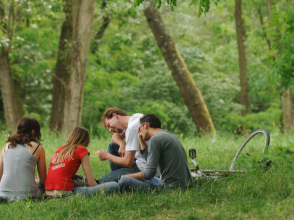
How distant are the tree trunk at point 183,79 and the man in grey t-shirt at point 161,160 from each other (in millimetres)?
8839

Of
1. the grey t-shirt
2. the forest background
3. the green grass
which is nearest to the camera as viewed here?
the green grass

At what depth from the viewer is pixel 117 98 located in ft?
68.1

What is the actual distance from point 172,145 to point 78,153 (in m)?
1.27

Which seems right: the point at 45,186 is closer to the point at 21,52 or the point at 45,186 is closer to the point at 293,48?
the point at 293,48

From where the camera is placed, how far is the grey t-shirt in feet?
15.8

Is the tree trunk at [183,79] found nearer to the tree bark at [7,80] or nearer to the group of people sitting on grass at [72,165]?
the tree bark at [7,80]

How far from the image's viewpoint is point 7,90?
15.7 metres

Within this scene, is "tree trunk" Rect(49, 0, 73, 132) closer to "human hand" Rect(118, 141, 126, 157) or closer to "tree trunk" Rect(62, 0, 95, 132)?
"tree trunk" Rect(62, 0, 95, 132)

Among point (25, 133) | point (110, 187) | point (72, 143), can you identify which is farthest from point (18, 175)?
point (110, 187)

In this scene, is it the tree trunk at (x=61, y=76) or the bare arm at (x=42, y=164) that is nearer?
the bare arm at (x=42, y=164)

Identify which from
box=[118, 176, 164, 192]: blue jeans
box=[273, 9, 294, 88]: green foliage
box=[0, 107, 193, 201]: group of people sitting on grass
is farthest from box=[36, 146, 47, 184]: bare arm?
box=[273, 9, 294, 88]: green foliage

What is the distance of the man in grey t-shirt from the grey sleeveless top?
1.21 m

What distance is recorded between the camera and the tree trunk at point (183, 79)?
1389cm

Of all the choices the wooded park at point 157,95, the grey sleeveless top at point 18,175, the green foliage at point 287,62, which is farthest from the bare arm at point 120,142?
the green foliage at point 287,62
